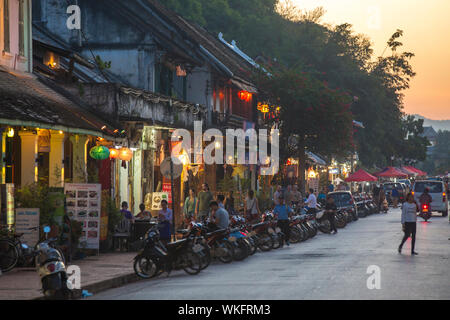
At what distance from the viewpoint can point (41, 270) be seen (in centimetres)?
1394

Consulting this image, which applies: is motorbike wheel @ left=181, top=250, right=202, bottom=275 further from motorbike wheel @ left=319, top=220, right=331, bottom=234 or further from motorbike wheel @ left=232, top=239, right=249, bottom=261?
motorbike wheel @ left=319, top=220, right=331, bottom=234

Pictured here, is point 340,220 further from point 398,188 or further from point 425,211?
point 398,188

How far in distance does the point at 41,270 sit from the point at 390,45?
63976 mm

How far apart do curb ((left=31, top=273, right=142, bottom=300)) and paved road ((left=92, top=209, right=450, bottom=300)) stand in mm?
271

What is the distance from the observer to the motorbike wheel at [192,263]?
62.0ft

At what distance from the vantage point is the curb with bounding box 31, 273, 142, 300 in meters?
15.6

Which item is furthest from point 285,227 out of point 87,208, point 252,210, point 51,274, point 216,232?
point 51,274

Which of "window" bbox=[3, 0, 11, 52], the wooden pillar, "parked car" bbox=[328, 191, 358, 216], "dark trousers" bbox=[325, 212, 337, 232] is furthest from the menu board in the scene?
"parked car" bbox=[328, 191, 358, 216]

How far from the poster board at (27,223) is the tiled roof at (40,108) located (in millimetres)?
2128

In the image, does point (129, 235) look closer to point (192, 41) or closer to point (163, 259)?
point (163, 259)

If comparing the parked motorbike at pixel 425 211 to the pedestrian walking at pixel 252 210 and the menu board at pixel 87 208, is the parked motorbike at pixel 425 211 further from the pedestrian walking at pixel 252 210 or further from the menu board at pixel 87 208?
the menu board at pixel 87 208

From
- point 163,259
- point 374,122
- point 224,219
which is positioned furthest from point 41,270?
point 374,122

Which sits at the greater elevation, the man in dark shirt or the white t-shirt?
the white t-shirt

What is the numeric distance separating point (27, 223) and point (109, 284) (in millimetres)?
3861
